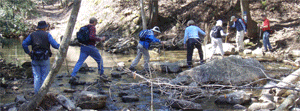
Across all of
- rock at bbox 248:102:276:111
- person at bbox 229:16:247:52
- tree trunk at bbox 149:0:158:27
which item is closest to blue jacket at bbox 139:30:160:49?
rock at bbox 248:102:276:111

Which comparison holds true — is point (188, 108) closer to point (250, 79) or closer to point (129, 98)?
point (129, 98)

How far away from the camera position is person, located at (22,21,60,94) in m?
5.54

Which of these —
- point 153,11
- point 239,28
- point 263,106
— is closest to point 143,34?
point 263,106

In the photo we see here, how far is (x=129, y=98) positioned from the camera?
5.96 m

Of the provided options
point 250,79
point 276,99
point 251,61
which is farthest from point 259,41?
point 276,99

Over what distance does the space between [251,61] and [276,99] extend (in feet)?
9.12

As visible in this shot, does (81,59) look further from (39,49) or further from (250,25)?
(250,25)

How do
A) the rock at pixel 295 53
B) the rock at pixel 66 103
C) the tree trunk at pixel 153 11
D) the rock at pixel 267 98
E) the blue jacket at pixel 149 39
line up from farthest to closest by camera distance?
the tree trunk at pixel 153 11 < the rock at pixel 295 53 < the blue jacket at pixel 149 39 < the rock at pixel 267 98 < the rock at pixel 66 103

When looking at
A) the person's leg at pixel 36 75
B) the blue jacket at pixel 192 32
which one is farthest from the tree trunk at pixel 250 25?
the person's leg at pixel 36 75

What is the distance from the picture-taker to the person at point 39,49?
18.2 feet

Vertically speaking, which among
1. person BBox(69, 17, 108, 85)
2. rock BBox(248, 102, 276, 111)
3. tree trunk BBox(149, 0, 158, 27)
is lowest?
rock BBox(248, 102, 276, 111)

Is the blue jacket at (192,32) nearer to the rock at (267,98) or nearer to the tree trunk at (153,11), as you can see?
the rock at (267,98)

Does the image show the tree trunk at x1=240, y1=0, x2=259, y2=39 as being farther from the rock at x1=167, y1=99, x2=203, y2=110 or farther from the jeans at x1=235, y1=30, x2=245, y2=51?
the rock at x1=167, y1=99, x2=203, y2=110

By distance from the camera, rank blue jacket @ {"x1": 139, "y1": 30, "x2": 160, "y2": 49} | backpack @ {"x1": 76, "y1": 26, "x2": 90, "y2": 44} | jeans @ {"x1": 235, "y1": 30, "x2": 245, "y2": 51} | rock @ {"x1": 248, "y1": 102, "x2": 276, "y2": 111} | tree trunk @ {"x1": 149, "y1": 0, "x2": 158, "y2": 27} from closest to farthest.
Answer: rock @ {"x1": 248, "y1": 102, "x2": 276, "y2": 111}, backpack @ {"x1": 76, "y1": 26, "x2": 90, "y2": 44}, blue jacket @ {"x1": 139, "y1": 30, "x2": 160, "y2": 49}, jeans @ {"x1": 235, "y1": 30, "x2": 245, "y2": 51}, tree trunk @ {"x1": 149, "y1": 0, "x2": 158, "y2": 27}
